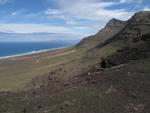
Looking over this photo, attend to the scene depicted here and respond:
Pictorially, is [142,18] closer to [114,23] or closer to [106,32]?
[106,32]

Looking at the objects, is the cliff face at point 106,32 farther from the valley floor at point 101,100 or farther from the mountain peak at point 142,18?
the valley floor at point 101,100

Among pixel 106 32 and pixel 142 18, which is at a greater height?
pixel 142 18

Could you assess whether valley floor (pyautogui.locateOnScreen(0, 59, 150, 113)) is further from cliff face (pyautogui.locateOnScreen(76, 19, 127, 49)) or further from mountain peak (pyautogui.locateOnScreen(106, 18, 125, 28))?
mountain peak (pyautogui.locateOnScreen(106, 18, 125, 28))

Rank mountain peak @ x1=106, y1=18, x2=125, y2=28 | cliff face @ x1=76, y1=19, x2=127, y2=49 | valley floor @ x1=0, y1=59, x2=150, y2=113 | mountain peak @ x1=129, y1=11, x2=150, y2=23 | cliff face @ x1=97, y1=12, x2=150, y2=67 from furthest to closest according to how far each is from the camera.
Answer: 1. mountain peak @ x1=106, y1=18, x2=125, y2=28
2. cliff face @ x1=76, y1=19, x2=127, y2=49
3. mountain peak @ x1=129, y1=11, x2=150, y2=23
4. cliff face @ x1=97, y1=12, x2=150, y2=67
5. valley floor @ x1=0, y1=59, x2=150, y2=113

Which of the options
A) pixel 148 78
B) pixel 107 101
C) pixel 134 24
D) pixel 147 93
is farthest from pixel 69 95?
pixel 134 24

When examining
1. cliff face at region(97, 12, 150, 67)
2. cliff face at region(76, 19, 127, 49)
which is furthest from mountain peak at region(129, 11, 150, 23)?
cliff face at region(76, 19, 127, 49)

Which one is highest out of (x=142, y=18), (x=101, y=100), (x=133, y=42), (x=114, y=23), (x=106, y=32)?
(x=114, y=23)

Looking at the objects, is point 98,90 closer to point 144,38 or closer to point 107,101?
point 107,101

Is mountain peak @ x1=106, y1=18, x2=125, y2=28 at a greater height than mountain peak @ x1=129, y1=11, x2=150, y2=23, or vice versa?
mountain peak @ x1=106, y1=18, x2=125, y2=28

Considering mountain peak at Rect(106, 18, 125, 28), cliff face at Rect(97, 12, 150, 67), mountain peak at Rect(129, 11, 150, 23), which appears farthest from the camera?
mountain peak at Rect(106, 18, 125, 28)

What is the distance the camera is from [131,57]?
3175cm

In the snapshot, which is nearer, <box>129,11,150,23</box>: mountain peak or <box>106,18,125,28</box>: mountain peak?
<box>129,11,150,23</box>: mountain peak

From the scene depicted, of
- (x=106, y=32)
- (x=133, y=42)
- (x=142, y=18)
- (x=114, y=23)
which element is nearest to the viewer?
(x=133, y=42)

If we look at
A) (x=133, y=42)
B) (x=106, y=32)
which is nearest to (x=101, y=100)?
(x=133, y=42)
